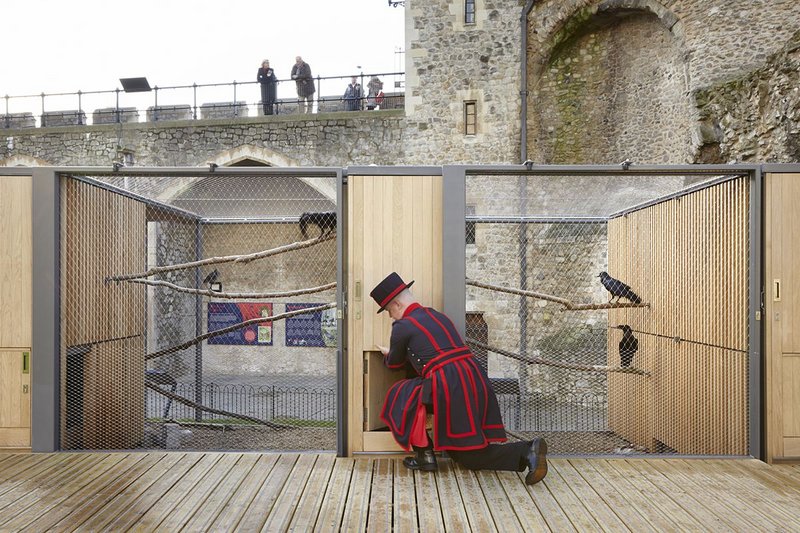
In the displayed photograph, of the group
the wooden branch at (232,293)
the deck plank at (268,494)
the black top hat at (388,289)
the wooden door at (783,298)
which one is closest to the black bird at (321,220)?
the wooden branch at (232,293)

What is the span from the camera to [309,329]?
13852 millimetres

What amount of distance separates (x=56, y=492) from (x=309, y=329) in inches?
396

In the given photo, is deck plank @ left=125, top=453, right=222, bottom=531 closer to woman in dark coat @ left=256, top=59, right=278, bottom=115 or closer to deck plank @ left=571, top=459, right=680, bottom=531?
deck plank @ left=571, top=459, right=680, bottom=531

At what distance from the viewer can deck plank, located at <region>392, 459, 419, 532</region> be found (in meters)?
3.34

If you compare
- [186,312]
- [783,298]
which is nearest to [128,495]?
[783,298]

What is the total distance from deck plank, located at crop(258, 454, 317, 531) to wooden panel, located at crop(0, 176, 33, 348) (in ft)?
7.67

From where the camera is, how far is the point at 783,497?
3770mm

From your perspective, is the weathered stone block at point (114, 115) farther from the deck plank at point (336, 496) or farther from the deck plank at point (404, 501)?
the deck plank at point (404, 501)

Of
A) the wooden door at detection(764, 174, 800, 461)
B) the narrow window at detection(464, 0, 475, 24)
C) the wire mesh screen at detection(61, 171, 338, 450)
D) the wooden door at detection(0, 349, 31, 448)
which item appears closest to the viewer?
the wooden door at detection(764, 174, 800, 461)

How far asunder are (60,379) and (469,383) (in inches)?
125

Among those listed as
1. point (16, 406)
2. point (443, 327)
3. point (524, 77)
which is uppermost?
point (524, 77)

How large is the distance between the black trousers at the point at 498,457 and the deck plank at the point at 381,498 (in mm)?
534

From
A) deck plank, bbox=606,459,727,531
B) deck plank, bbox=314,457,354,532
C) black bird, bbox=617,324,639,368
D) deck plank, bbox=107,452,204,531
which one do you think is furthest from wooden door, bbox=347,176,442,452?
black bird, bbox=617,324,639,368

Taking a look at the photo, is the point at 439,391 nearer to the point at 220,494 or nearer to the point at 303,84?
the point at 220,494
